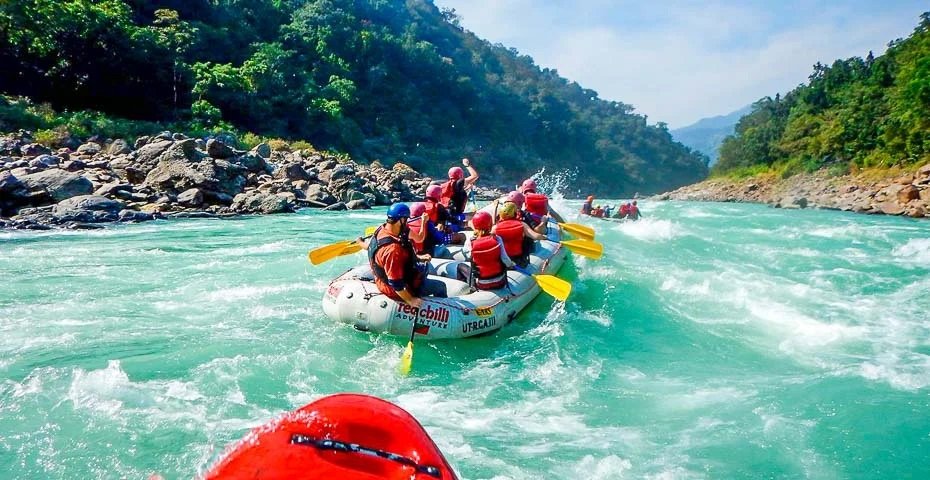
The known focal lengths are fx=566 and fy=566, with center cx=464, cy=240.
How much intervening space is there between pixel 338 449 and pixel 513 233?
504cm

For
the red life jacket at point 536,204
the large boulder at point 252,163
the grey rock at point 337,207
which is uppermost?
the large boulder at point 252,163

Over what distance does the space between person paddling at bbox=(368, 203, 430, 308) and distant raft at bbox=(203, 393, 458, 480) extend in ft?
11.2

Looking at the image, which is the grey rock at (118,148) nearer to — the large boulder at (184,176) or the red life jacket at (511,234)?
the large boulder at (184,176)

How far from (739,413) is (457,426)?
211 centimetres

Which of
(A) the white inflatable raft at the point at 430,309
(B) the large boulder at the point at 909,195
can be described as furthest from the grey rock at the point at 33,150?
(B) the large boulder at the point at 909,195

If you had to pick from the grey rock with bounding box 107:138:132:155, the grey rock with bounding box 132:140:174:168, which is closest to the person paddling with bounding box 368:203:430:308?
the grey rock with bounding box 132:140:174:168

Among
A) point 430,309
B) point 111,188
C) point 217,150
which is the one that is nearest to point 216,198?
point 111,188

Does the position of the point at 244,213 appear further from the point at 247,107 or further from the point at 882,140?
the point at 882,140

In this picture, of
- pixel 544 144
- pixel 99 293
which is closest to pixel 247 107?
pixel 99 293

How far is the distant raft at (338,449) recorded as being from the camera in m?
1.80

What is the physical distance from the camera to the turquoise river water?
3.56 meters

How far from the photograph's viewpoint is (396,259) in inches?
214

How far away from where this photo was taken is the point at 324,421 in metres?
1.96

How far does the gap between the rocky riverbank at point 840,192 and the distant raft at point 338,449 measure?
22.4 meters
